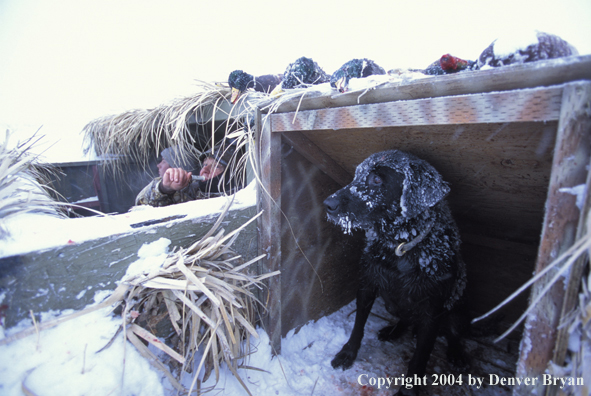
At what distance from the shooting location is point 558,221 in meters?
0.82

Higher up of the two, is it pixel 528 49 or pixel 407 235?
pixel 528 49

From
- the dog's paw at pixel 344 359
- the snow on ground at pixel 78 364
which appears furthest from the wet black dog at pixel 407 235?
the snow on ground at pixel 78 364

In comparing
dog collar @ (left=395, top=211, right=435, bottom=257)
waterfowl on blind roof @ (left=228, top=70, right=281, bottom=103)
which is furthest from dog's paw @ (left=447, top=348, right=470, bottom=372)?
waterfowl on blind roof @ (left=228, top=70, right=281, bottom=103)

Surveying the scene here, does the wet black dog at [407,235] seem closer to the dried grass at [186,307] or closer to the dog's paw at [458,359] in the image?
the dog's paw at [458,359]

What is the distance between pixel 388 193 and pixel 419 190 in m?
0.16

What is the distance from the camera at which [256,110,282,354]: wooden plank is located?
1.66m

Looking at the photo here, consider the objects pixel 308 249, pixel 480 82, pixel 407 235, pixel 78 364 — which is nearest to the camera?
pixel 480 82

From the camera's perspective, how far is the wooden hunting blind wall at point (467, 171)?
31.7 inches

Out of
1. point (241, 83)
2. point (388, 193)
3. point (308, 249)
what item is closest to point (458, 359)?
point (308, 249)

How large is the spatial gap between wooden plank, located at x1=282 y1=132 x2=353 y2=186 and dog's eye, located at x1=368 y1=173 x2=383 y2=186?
515 mm

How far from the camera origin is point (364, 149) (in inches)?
69.7

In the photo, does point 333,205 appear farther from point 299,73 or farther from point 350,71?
point 299,73

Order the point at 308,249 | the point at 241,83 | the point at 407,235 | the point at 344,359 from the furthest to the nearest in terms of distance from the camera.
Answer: the point at 241,83
the point at 308,249
the point at 344,359
the point at 407,235

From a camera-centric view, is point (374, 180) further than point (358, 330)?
No
